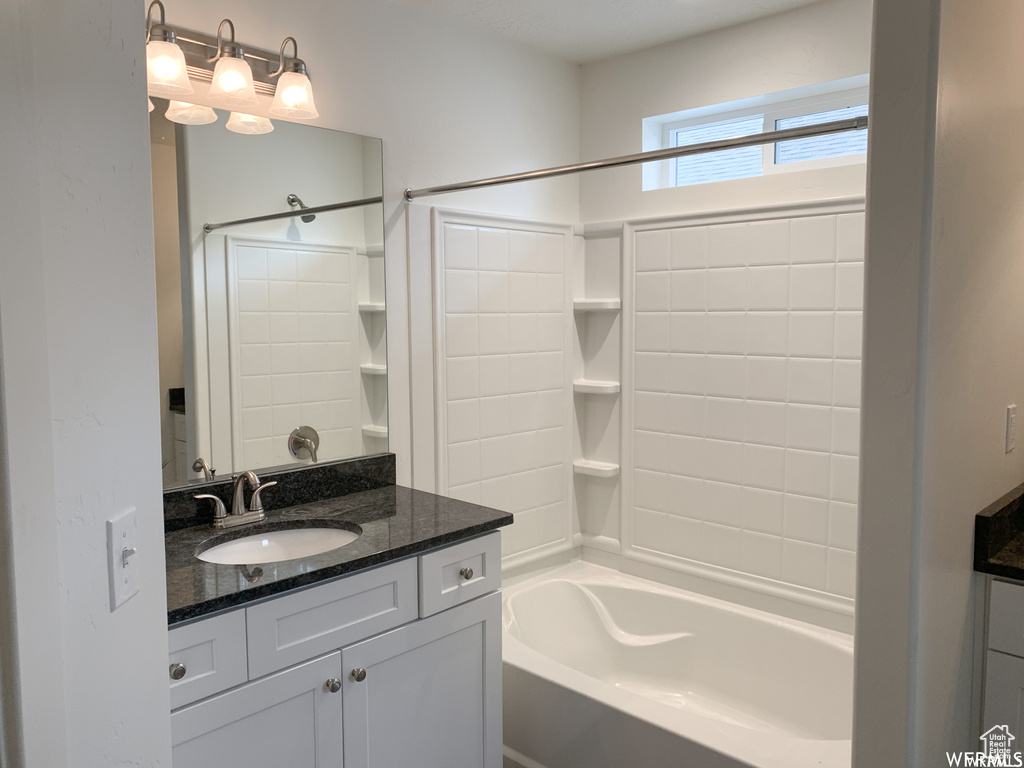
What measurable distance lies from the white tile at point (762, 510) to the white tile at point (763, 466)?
0.03 metres

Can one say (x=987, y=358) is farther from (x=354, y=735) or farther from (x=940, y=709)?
(x=354, y=735)

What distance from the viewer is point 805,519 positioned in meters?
2.77

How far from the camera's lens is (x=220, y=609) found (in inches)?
61.1

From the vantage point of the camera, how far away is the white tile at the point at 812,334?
2650mm

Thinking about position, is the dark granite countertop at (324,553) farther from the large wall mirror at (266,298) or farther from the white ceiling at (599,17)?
the white ceiling at (599,17)

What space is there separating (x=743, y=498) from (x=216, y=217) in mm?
2104

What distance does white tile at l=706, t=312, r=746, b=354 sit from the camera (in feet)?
9.41

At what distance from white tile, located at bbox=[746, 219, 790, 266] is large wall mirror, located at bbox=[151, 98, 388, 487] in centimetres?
135

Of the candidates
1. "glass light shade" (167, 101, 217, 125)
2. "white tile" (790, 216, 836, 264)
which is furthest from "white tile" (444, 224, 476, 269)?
"white tile" (790, 216, 836, 264)

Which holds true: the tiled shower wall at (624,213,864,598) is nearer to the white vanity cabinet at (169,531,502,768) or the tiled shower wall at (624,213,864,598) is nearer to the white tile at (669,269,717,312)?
the white tile at (669,269,717,312)

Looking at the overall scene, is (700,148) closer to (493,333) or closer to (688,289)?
(688,289)

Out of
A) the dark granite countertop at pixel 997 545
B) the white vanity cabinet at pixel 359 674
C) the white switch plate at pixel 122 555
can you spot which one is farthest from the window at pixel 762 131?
the white switch plate at pixel 122 555

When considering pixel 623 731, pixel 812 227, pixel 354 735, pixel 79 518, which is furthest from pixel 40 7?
pixel 812 227

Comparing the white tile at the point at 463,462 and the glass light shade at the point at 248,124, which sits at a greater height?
the glass light shade at the point at 248,124
